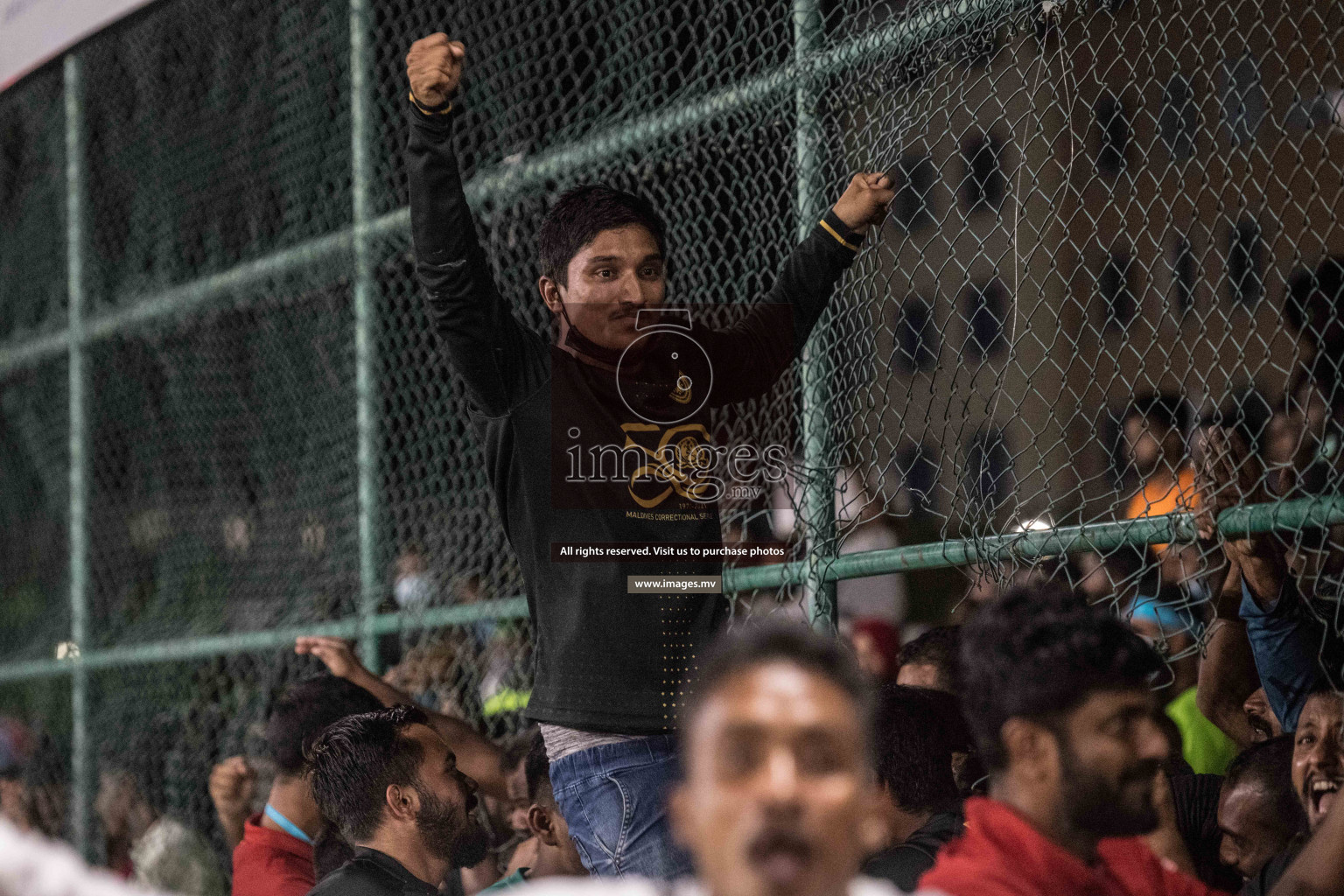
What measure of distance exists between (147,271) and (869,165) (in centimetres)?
445

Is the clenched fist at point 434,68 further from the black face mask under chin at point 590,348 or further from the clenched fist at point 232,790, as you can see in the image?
the clenched fist at point 232,790

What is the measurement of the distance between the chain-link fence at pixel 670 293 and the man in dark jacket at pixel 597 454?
0.60 m

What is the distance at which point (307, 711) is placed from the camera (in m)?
4.17

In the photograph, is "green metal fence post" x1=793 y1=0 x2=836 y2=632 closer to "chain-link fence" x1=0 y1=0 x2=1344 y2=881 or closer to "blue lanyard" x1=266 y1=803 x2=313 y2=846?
"chain-link fence" x1=0 y1=0 x2=1344 y2=881

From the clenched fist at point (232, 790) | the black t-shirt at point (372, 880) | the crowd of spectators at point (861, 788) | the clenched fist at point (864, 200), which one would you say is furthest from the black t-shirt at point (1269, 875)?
the clenched fist at point (232, 790)

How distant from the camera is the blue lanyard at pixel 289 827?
4.17 metres

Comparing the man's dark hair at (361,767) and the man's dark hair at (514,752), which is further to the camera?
the man's dark hair at (514,752)

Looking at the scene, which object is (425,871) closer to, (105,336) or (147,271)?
(105,336)

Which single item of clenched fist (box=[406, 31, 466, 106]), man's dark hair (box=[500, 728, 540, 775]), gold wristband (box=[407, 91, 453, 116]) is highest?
clenched fist (box=[406, 31, 466, 106])

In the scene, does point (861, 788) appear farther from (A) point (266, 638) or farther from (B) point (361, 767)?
(A) point (266, 638)

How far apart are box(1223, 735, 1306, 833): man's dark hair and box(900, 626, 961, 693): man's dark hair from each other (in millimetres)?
674

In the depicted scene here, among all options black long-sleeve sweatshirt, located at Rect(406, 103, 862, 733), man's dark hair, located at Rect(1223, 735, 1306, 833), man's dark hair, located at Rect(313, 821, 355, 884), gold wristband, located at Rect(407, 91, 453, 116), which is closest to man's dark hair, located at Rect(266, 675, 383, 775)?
man's dark hair, located at Rect(313, 821, 355, 884)

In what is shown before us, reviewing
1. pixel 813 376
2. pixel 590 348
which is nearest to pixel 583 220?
pixel 590 348

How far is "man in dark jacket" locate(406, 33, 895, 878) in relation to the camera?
2834 millimetres
